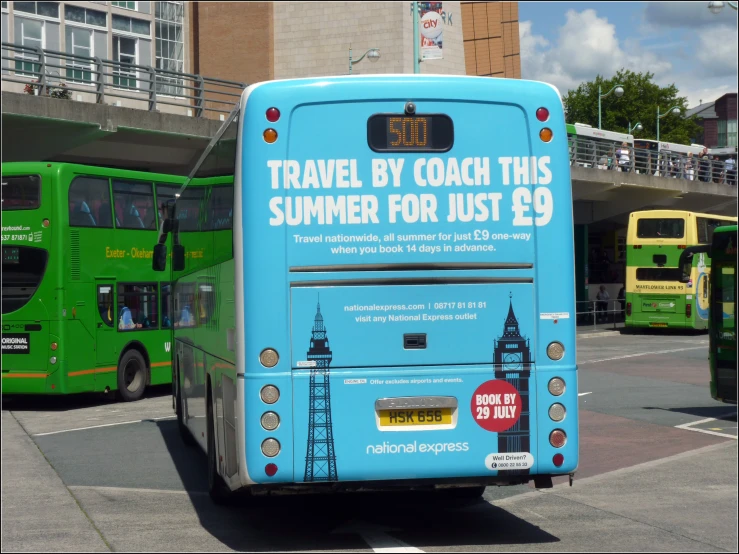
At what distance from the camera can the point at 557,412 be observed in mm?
7734

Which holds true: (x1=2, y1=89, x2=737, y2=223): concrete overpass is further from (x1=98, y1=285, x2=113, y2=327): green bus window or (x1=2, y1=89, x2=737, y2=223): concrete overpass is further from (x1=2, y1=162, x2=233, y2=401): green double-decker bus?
(x1=98, y1=285, x2=113, y2=327): green bus window

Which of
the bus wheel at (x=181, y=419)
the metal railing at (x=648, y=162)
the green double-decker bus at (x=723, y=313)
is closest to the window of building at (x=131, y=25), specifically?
the metal railing at (x=648, y=162)

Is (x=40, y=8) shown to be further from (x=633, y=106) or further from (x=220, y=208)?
(x=633, y=106)

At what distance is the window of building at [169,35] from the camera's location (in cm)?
5769

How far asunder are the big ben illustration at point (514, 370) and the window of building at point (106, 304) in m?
12.3

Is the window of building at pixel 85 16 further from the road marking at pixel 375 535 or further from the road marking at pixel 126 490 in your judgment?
the road marking at pixel 375 535

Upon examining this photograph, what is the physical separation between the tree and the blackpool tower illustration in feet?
264

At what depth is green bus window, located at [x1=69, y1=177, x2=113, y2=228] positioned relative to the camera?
18141 mm

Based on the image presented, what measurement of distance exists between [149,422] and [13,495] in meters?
5.92

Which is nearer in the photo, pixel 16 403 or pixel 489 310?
pixel 489 310

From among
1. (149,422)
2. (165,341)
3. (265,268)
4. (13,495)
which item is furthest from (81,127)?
(265,268)

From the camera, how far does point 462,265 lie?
25.2 feet

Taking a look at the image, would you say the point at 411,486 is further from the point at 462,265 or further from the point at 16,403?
the point at 16,403

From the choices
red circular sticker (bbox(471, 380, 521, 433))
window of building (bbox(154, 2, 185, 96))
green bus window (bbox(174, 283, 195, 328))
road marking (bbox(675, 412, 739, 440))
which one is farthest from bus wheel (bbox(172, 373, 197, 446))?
window of building (bbox(154, 2, 185, 96))
